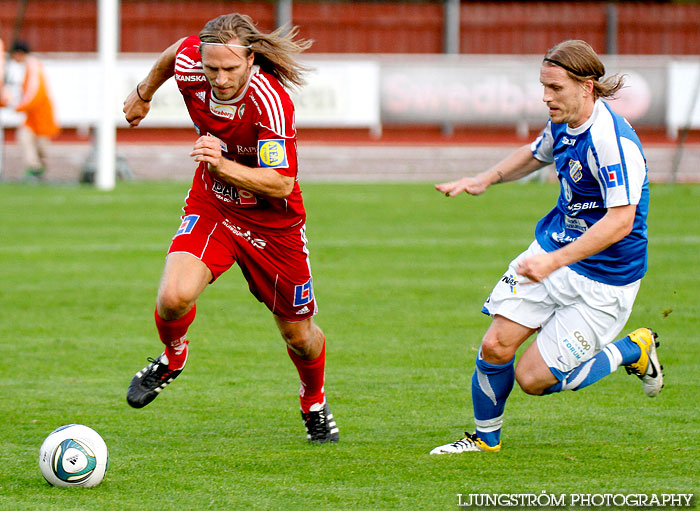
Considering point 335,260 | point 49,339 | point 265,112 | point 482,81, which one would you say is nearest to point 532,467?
point 265,112

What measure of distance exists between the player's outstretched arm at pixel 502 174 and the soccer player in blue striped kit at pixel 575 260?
0.10 meters

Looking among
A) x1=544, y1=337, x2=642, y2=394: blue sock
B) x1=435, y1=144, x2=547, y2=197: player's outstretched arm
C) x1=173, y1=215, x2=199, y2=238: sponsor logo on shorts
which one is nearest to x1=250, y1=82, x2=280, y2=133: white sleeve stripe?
x1=173, y1=215, x2=199, y2=238: sponsor logo on shorts

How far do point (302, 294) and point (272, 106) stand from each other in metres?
0.97

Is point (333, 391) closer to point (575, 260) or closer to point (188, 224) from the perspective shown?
point (188, 224)

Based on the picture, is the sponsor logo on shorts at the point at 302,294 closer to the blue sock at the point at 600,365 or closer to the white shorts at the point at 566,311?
the white shorts at the point at 566,311

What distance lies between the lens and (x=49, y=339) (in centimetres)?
804

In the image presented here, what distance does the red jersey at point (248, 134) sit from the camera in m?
5.24

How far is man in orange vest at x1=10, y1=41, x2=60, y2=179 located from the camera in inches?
765

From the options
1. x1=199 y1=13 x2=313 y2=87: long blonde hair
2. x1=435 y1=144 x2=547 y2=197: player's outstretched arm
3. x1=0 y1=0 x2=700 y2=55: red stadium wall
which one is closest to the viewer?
x1=199 y1=13 x2=313 y2=87: long blonde hair

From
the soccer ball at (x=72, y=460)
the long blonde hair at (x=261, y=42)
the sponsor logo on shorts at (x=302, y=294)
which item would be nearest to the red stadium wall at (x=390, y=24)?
the long blonde hair at (x=261, y=42)

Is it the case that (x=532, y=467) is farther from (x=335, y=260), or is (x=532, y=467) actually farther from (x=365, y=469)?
(x=335, y=260)

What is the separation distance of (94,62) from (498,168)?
16.3 meters

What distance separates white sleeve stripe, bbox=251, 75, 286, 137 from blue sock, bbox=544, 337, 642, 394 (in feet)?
5.78

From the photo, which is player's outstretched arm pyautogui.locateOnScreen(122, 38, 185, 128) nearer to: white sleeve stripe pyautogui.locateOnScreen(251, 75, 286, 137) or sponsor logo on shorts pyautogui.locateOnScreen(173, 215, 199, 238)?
sponsor logo on shorts pyautogui.locateOnScreen(173, 215, 199, 238)
